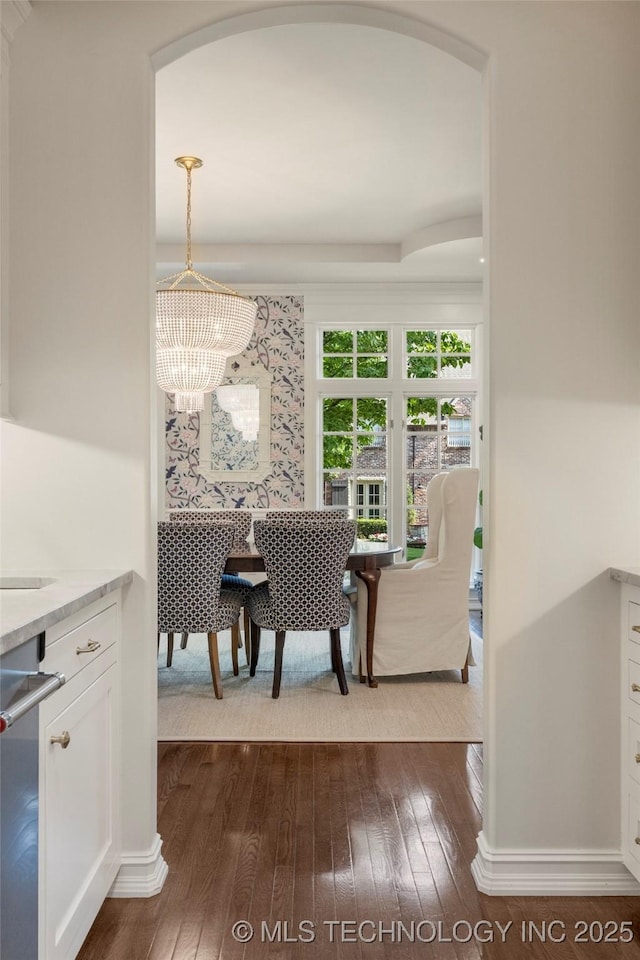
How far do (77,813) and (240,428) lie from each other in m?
4.96

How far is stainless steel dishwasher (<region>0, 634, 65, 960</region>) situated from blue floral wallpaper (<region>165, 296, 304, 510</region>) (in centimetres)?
505

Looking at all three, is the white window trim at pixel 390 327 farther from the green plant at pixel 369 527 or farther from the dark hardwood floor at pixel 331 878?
the dark hardwood floor at pixel 331 878

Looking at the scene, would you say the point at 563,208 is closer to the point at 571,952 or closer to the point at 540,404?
the point at 540,404

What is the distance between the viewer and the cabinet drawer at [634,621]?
2.07 meters

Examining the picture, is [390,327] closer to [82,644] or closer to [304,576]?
[304,576]

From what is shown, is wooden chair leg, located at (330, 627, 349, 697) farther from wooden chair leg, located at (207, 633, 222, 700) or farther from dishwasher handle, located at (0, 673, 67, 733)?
dishwasher handle, located at (0, 673, 67, 733)

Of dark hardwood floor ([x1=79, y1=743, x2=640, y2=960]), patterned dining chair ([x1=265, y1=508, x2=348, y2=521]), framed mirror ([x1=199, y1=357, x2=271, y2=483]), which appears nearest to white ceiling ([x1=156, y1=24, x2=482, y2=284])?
framed mirror ([x1=199, y1=357, x2=271, y2=483])

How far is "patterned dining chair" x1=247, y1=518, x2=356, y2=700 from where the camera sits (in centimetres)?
379

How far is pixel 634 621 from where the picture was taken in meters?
2.10

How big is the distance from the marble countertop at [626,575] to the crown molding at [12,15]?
7.58 feet

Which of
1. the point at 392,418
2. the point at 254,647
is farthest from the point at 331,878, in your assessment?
the point at 392,418

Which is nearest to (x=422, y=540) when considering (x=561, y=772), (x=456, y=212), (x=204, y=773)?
(x=456, y=212)

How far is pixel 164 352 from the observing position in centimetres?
447

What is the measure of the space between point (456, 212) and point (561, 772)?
4039 millimetres
